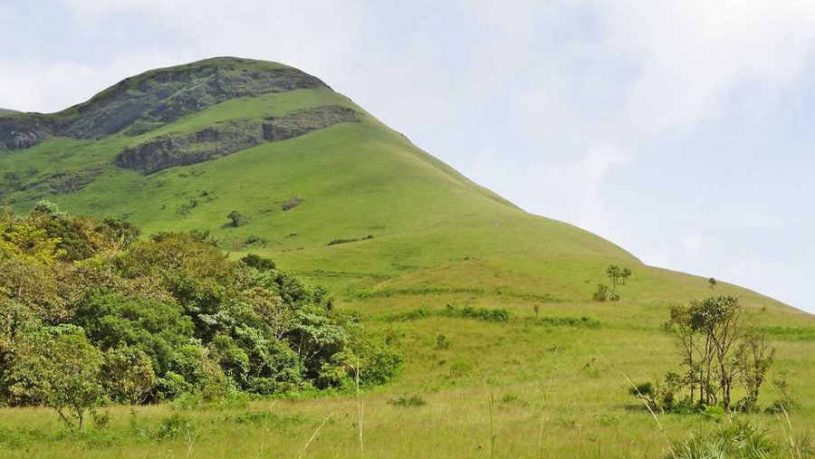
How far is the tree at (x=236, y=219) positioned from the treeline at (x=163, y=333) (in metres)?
103

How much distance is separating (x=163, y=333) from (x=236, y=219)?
4893 inches

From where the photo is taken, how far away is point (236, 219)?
153 metres

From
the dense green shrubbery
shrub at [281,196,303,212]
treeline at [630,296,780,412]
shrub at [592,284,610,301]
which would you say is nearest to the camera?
the dense green shrubbery

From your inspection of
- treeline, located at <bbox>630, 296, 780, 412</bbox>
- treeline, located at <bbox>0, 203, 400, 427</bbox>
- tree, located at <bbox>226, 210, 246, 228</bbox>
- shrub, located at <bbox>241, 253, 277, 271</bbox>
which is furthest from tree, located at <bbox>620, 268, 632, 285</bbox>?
tree, located at <bbox>226, 210, 246, 228</bbox>

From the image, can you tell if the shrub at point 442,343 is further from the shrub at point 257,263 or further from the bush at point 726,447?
the bush at point 726,447

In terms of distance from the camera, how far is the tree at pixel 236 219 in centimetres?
15225

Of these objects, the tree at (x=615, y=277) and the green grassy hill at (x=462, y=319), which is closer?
the green grassy hill at (x=462, y=319)

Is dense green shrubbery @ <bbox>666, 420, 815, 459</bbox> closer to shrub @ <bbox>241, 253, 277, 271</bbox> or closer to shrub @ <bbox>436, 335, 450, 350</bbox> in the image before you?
shrub @ <bbox>436, 335, 450, 350</bbox>

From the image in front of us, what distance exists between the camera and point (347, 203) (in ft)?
511

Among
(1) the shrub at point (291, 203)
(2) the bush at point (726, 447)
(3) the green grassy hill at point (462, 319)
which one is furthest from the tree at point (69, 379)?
(1) the shrub at point (291, 203)

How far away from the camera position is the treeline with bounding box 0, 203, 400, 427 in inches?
1030

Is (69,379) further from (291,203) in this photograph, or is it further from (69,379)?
(291,203)

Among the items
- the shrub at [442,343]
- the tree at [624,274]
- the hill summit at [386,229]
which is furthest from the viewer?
the hill summit at [386,229]

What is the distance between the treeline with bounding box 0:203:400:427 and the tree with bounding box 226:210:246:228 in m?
103
